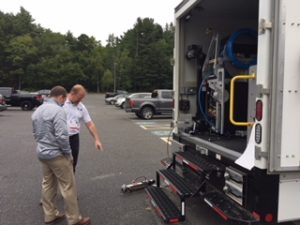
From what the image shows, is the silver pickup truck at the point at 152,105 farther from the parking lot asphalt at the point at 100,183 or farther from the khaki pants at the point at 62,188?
the khaki pants at the point at 62,188

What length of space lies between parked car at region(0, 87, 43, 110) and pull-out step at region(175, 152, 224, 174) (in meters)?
23.3

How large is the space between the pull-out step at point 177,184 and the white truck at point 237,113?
0.01 meters

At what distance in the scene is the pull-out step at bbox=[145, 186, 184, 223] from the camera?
369cm

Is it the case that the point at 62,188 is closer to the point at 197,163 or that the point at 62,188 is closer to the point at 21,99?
the point at 197,163

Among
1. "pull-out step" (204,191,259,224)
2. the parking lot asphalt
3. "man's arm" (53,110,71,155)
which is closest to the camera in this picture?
"pull-out step" (204,191,259,224)

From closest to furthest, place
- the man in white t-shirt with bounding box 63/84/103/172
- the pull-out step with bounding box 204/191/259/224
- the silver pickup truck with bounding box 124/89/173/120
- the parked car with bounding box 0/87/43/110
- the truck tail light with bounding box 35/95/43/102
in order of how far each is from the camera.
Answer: the pull-out step with bounding box 204/191/259/224 → the man in white t-shirt with bounding box 63/84/103/172 → the silver pickup truck with bounding box 124/89/173/120 → the parked car with bounding box 0/87/43/110 → the truck tail light with bounding box 35/95/43/102

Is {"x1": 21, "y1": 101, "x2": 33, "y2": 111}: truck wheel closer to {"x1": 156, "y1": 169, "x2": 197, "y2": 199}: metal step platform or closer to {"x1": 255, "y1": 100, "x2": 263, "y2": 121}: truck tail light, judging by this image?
{"x1": 156, "y1": 169, "x2": 197, "y2": 199}: metal step platform

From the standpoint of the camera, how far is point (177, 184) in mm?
4141

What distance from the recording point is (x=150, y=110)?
19.8 m

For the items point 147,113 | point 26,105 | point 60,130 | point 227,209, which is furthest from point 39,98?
point 227,209

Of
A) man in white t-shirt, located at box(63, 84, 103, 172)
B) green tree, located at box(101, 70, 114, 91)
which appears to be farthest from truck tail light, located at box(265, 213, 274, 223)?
green tree, located at box(101, 70, 114, 91)

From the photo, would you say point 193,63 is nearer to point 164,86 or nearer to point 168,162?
point 168,162

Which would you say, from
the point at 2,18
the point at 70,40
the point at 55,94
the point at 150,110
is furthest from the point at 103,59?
the point at 55,94

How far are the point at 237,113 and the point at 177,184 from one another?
1.41 meters
